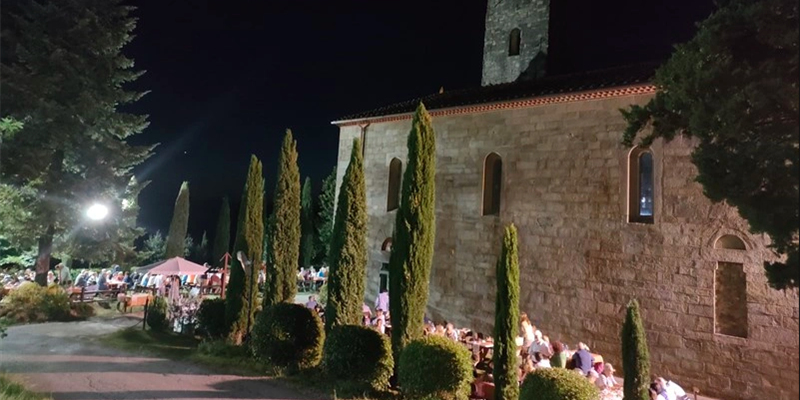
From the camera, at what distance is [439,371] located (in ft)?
27.6

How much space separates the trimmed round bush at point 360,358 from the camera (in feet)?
30.9

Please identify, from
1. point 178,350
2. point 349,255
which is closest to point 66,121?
point 178,350

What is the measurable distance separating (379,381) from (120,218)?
45.9ft

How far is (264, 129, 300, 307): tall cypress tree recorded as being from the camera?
12867 millimetres

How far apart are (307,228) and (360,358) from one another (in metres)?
24.3

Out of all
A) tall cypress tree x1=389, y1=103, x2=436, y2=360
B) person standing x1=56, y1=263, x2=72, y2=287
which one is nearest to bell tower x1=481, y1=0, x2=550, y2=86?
tall cypress tree x1=389, y1=103, x2=436, y2=360

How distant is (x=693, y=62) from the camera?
537 cm

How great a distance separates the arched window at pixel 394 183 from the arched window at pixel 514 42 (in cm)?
726

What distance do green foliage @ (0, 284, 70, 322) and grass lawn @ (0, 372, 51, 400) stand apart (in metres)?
7.58

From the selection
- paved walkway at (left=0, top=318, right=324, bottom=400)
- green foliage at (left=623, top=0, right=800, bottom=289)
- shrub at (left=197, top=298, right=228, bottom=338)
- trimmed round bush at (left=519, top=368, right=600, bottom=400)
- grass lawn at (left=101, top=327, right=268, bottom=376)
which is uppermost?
green foliage at (left=623, top=0, right=800, bottom=289)

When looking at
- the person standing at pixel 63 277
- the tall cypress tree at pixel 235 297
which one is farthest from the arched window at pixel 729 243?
the person standing at pixel 63 277

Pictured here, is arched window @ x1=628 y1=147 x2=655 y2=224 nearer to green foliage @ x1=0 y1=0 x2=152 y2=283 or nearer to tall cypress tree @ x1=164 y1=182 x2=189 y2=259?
green foliage @ x1=0 y1=0 x2=152 y2=283

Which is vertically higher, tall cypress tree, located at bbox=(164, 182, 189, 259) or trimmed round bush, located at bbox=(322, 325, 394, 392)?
tall cypress tree, located at bbox=(164, 182, 189, 259)

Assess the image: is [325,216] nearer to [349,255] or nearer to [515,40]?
[515,40]
